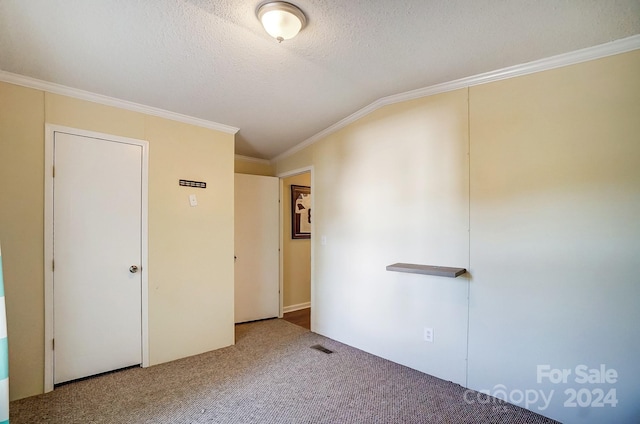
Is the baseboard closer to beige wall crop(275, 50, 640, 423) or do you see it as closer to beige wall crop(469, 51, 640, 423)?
beige wall crop(275, 50, 640, 423)

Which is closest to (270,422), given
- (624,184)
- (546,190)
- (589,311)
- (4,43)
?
(589,311)

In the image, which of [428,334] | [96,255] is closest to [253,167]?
[96,255]

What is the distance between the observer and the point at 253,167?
15.0 ft

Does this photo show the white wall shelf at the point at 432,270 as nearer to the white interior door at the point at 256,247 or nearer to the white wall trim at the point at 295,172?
the white wall trim at the point at 295,172

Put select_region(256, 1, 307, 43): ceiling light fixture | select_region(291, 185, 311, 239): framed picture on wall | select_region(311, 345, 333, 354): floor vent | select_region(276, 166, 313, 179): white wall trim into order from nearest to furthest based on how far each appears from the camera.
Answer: select_region(256, 1, 307, 43): ceiling light fixture < select_region(311, 345, 333, 354): floor vent < select_region(276, 166, 313, 179): white wall trim < select_region(291, 185, 311, 239): framed picture on wall

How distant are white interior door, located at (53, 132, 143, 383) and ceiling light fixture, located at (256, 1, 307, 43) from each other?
188cm

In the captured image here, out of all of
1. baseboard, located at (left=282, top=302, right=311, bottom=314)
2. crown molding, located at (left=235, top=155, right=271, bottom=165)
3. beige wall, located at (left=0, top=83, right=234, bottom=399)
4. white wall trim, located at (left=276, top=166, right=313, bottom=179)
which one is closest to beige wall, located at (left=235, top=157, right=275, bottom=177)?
crown molding, located at (left=235, top=155, right=271, bottom=165)

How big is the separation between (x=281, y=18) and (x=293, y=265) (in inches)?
144

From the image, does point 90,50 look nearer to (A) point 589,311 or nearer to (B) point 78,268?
(B) point 78,268

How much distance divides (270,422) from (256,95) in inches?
100

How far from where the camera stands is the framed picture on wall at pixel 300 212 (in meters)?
4.74

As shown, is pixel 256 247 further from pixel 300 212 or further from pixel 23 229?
pixel 23 229

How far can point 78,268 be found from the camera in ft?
8.21

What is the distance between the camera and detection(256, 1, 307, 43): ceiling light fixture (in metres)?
1.57
